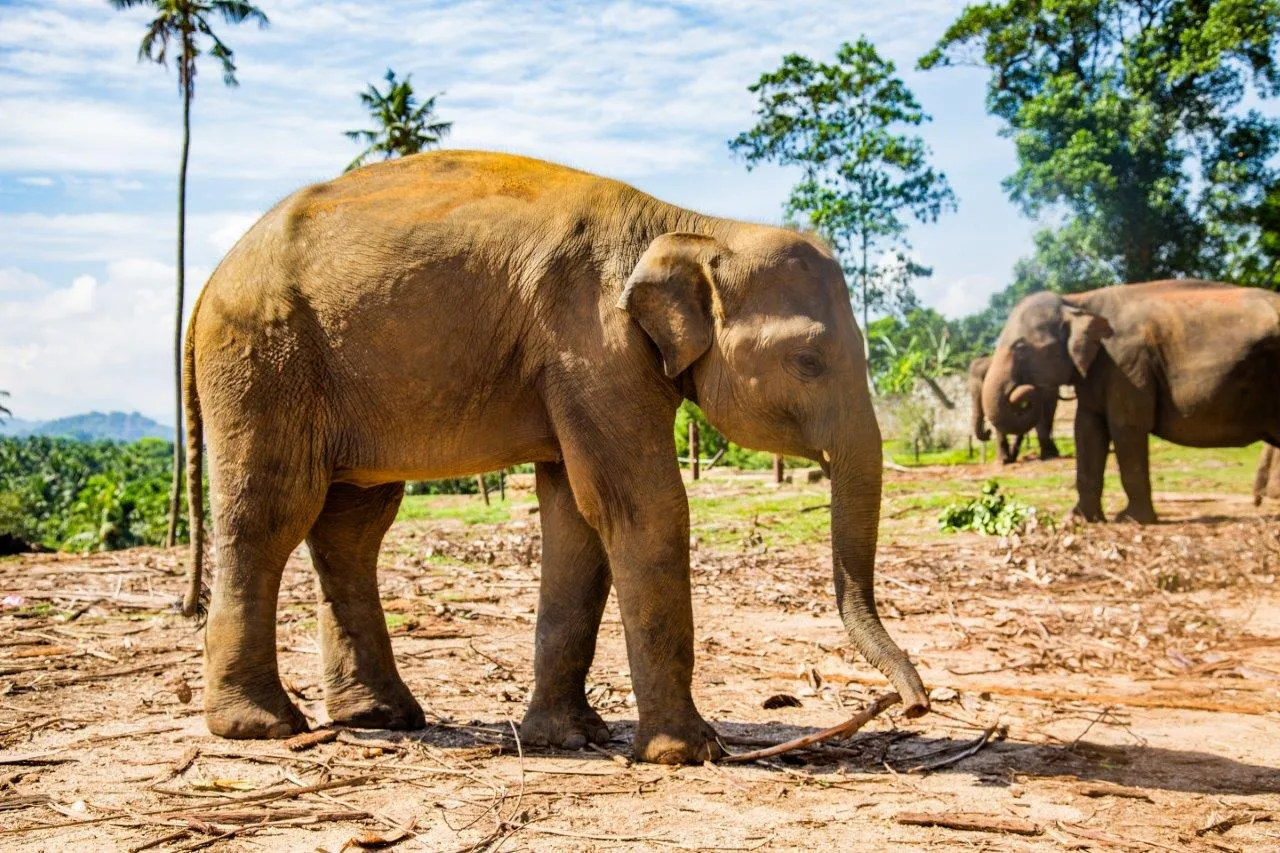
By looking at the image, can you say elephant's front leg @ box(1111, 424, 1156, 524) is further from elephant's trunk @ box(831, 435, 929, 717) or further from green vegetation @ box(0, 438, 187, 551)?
green vegetation @ box(0, 438, 187, 551)

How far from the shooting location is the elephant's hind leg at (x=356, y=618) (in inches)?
209

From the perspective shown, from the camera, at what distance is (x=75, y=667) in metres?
6.48

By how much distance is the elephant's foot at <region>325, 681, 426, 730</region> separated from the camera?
528cm

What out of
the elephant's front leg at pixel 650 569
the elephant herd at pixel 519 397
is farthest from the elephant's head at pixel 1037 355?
the elephant's front leg at pixel 650 569

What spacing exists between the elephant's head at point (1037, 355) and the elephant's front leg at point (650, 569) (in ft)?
35.9

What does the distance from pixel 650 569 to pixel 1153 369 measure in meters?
11.3

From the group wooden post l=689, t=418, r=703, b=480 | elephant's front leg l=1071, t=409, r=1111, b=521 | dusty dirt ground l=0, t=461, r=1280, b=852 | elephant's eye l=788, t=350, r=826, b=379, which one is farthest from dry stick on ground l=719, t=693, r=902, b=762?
wooden post l=689, t=418, r=703, b=480

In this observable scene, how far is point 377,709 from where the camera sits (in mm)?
5273

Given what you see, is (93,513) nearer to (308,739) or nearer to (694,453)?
(694,453)

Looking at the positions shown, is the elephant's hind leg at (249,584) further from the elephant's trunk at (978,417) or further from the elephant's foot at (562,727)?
the elephant's trunk at (978,417)

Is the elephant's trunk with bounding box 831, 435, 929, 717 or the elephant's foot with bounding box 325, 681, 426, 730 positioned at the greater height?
the elephant's trunk with bounding box 831, 435, 929, 717

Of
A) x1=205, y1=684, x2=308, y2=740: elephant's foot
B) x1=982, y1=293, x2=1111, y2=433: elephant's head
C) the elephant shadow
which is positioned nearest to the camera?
the elephant shadow

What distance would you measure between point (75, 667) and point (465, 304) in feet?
10.9

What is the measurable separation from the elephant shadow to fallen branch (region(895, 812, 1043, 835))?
0.54m
